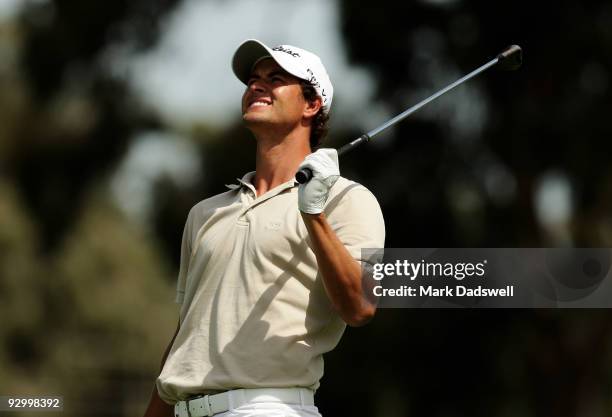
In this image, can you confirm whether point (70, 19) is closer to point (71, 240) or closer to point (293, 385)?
point (71, 240)

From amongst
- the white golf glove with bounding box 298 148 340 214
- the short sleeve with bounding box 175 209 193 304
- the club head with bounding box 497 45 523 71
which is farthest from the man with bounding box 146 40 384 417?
the club head with bounding box 497 45 523 71

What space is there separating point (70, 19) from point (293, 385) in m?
12.5

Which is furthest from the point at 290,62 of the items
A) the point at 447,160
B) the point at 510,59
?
the point at 447,160

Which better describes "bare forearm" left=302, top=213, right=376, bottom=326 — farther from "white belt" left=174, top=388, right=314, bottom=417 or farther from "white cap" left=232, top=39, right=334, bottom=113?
"white cap" left=232, top=39, right=334, bottom=113

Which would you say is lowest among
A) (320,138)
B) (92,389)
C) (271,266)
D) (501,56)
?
(271,266)

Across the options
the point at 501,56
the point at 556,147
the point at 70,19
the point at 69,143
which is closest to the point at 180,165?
the point at 69,143

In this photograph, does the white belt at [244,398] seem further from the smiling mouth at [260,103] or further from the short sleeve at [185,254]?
the smiling mouth at [260,103]

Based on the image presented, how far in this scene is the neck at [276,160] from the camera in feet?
15.2

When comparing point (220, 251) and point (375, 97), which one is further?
point (375, 97)

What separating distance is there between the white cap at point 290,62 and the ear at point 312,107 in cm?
2

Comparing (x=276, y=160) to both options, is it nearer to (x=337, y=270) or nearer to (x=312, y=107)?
(x=312, y=107)

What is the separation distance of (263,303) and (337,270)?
30 cm

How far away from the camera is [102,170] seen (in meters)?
17.6

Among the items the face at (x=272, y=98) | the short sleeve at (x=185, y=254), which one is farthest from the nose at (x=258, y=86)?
the short sleeve at (x=185, y=254)
